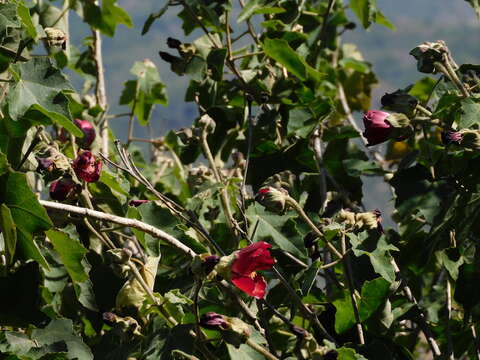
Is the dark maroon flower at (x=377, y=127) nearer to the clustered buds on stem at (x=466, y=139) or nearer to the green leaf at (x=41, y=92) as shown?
the clustered buds on stem at (x=466, y=139)

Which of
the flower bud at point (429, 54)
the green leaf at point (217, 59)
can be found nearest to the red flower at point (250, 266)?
the flower bud at point (429, 54)

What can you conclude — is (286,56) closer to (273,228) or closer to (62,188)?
(273,228)

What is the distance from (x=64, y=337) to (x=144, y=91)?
1.33m

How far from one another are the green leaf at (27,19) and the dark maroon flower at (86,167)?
0.23 m

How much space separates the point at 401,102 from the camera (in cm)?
144

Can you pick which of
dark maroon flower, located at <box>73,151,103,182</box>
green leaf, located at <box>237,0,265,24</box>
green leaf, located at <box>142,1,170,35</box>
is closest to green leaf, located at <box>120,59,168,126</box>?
green leaf, located at <box>142,1,170,35</box>

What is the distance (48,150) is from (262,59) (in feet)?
2.74

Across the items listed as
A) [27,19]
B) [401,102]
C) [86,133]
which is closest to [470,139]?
[401,102]

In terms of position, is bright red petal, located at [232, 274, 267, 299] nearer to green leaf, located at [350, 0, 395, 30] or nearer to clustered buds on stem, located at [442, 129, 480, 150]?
clustered buds on stem, located at [442, 129, 480, 150]

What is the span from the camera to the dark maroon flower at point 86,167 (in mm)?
1472

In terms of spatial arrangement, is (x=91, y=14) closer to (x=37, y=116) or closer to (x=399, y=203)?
(x=37, y=116)

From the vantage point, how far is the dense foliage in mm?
1275

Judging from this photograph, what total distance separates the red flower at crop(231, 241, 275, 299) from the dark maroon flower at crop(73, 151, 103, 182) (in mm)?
410

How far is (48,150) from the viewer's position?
1.42m
